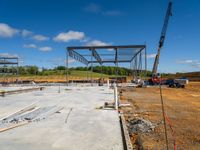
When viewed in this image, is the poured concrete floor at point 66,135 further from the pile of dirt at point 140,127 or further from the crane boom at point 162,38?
the crane boom at point 162,38

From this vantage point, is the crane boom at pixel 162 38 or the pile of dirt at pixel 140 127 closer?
the crane boom at pixel 162 38

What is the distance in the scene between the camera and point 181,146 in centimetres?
520

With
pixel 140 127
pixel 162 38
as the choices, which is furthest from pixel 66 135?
pixel 162 38

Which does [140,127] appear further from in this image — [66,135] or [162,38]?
[162,38]

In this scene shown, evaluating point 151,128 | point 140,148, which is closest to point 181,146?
point 140,148

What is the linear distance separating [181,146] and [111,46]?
21.1 meters

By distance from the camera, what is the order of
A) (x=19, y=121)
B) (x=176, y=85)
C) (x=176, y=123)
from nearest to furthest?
(x=19, y=121) < (x=176, y=123) < (x=176, y=85)

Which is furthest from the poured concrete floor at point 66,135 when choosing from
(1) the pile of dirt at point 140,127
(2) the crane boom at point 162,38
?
(2) the crane boom at point 162,38

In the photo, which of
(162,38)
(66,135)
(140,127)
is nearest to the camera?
(162,38)

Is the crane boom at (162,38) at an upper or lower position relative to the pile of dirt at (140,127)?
upper

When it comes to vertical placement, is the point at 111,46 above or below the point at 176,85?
above

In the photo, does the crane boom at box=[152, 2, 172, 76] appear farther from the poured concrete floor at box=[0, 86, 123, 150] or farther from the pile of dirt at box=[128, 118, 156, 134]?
the pile of dirt at box=[128, 118, 156, 134]

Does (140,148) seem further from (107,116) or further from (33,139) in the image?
(107,116)

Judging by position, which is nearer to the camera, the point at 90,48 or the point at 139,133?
the point at 139,133
